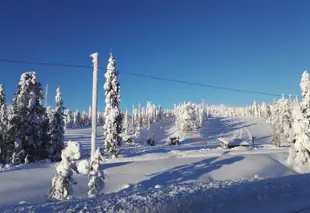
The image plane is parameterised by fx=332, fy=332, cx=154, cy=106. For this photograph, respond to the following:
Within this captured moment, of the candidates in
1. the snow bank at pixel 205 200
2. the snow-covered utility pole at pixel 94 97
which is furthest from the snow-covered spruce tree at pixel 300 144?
the snow-covered utility pole at pixel 94 97

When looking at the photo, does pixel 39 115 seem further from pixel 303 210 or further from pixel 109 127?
pixel 303 210

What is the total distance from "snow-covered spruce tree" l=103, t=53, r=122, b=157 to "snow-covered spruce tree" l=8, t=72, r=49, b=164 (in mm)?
7612

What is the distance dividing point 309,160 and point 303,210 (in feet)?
50.6

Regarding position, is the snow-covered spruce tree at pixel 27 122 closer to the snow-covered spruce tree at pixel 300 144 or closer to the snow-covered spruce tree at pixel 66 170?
the snow-covered spruce tree at pixel 66 170

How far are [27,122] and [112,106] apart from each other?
10.0 metres

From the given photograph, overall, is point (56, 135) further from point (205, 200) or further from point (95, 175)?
point (205, 200)

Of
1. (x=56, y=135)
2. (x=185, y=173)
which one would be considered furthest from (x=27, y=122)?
(x=185, y=173)

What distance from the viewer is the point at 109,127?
3588 centimetres

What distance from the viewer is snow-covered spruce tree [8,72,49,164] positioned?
28734 mm

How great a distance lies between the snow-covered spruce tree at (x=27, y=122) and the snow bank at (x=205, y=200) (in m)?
23.4

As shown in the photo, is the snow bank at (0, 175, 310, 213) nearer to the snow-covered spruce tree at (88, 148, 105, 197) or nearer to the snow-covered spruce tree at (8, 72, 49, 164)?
the snow-covered spruce tree at (88, 148, 105, 197)

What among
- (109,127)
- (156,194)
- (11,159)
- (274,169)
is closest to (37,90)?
(11,159)

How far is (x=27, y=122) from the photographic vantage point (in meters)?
28.9

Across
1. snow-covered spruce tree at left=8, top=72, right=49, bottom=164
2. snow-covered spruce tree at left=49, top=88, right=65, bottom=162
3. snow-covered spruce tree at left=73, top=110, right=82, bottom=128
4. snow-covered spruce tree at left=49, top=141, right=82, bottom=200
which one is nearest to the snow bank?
snow-covered spruce tree at left=49, top=141, right=82, bottom=200
